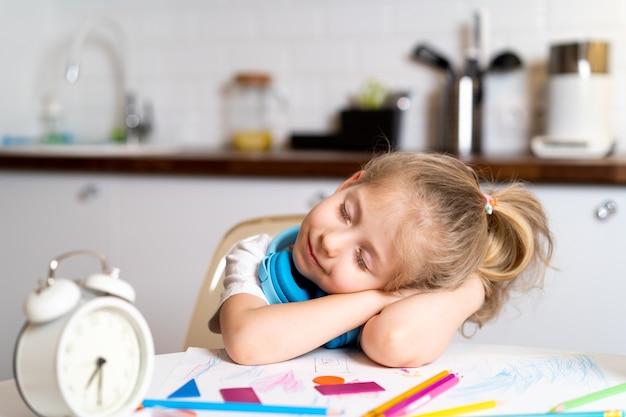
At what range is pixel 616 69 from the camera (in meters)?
2.31

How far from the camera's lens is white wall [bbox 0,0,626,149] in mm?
2394

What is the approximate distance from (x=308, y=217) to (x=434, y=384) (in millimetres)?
338

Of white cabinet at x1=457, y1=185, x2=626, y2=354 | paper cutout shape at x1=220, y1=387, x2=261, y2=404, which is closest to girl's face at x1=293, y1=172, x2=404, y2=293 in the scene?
paper cutout shape at x1=220, y1=387, x2=261, y2=404

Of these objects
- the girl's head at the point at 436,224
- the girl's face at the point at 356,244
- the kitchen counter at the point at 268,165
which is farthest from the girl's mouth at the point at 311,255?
the kitchen counter at the point at 268,165

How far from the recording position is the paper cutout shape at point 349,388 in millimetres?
838

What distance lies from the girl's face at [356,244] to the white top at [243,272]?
0.28 ft

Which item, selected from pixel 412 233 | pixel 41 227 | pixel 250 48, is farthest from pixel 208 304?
pixel 250 48

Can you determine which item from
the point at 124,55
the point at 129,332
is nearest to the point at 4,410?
the point at 129,332

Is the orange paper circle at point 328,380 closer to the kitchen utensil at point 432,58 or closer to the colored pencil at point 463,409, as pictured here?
the colored pencil at point 463,409

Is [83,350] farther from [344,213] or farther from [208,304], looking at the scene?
[208,304]

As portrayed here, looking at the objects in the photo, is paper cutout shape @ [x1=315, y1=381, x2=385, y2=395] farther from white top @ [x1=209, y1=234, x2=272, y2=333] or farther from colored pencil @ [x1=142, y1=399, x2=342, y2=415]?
white top @ [x1=209, y1=234, x2=272, y2=333]

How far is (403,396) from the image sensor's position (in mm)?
814

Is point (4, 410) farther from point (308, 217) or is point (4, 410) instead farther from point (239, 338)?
point (308, 217)

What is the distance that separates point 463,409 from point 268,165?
128 cm
